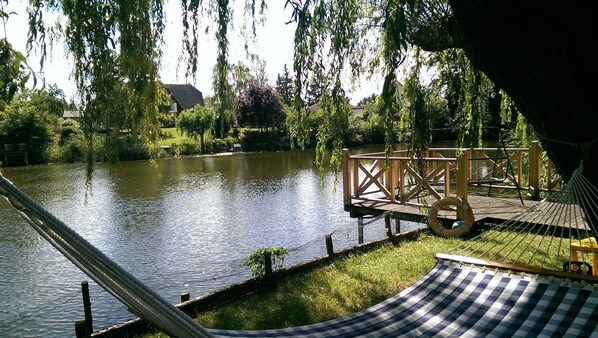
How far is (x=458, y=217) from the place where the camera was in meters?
6.54

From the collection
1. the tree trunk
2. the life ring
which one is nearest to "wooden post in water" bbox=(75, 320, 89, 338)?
the tree trunk

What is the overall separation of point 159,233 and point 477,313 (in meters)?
7.93

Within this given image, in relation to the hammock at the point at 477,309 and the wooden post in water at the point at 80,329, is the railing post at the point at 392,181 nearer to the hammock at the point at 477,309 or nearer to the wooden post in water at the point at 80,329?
the hammock at the point at 477,309

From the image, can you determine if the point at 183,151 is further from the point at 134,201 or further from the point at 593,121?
the point at 593,121

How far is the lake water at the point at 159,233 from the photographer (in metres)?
6.23

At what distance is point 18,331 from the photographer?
5.43 metres

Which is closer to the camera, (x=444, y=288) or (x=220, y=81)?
(x=220, y=81)

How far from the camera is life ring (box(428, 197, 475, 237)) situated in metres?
6.42

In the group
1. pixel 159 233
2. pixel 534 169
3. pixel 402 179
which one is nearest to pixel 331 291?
pixel 402 179

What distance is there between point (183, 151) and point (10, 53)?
27.7 meters

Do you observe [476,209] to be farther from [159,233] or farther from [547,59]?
[159,233]

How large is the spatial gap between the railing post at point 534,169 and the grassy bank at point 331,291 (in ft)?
6.73

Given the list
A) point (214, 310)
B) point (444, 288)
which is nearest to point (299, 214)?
point (214, 310)

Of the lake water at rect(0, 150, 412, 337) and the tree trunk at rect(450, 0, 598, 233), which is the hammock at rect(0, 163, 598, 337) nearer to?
the tree trunk at rect(450, 0, 598, 233)
